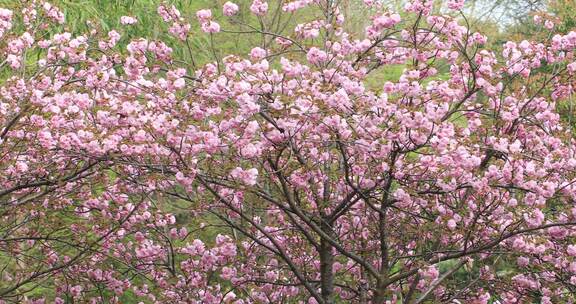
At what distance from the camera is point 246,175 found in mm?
4723

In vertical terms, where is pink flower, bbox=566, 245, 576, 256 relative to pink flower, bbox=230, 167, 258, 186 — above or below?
above

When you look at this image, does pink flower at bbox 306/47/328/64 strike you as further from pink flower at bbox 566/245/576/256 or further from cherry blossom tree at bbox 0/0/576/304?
pink flower at bbox 566/245/576/256

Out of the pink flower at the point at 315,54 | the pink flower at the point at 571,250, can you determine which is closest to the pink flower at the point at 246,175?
the pink flower at the point at 315,54

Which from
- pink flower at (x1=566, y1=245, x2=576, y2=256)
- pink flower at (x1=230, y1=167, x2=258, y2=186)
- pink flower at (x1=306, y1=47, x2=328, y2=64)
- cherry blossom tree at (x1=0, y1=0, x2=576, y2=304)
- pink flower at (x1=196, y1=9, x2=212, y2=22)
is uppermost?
pink flower at (x1=196, y1=9, x2=212, y2=22)

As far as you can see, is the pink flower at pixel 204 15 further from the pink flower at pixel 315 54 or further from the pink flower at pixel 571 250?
the pink flower at pixel 571 250

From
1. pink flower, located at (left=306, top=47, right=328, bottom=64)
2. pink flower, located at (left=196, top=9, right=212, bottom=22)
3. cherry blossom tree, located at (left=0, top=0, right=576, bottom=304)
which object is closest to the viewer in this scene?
cherry blossom tree, located at (left=0, top=0, right=576, bottom=304)

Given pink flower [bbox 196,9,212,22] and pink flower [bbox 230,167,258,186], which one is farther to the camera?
pink flower [bbox 196,9,212,22]

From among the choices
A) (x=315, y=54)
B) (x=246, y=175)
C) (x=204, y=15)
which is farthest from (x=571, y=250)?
(x=204, y=15)

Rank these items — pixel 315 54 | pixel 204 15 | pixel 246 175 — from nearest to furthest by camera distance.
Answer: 1. pixel 246 175
2. pixel 315 54
3. pixel 204 15

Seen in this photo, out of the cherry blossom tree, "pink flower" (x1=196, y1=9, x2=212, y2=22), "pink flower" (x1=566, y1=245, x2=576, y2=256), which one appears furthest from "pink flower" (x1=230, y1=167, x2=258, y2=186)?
"pink flower" (x1=566, y1=245, x2=576, y2=256)

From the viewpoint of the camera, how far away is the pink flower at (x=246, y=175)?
467cm

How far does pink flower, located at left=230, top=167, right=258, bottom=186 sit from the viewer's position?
467 cm

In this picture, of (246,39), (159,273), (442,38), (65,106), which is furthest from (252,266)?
(246,39)

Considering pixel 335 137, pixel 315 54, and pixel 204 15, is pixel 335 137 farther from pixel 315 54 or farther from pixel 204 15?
pixel 204 15
